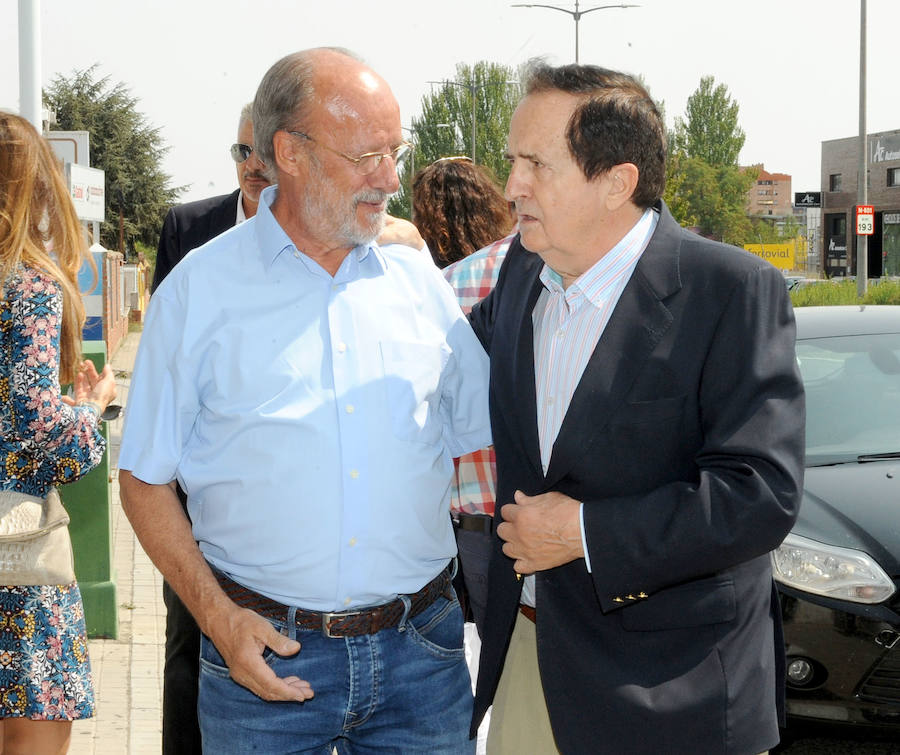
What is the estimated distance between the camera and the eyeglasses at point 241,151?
3.77 m

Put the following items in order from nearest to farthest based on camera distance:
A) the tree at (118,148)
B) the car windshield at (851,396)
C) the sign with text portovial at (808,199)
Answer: the car windshield at (851,396) < the sign with text portovial at (808,199) < the tree at (118,148)

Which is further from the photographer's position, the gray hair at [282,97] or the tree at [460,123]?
the tree at [460,123]

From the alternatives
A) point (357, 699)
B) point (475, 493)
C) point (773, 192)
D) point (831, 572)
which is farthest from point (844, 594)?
point (773, 192)

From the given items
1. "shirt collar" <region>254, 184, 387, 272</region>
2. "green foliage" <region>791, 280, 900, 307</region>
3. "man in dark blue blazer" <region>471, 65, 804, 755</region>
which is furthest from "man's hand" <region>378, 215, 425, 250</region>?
"green foliage" <region>791, 280, 900, 307</region>

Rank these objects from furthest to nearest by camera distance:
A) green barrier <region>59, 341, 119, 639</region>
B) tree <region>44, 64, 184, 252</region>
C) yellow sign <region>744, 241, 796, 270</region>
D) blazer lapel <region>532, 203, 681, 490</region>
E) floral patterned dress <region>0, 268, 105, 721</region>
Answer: tree <region>44, 64, 184, 252</region> → yellow sign <region>744, 241, 796, 270</region> → green barrier <region>59, 341, 119, 639</region> → floral patterned dress <region>0, 268, 105, 721</region> → blazer lapel <region>532, 203, 681, 490</region>

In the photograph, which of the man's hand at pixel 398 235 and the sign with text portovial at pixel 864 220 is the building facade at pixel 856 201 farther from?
the man's hand at pixel 398 235

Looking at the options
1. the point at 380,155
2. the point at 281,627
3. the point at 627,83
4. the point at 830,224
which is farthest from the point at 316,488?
the point at 830,224

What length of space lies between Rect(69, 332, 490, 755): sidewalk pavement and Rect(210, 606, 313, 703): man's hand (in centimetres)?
104

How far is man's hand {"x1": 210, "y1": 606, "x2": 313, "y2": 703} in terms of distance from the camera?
2211mm

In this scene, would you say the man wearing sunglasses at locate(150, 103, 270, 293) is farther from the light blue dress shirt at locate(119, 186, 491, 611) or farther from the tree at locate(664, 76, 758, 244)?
the tree at locate(664, 76, 758, 244)

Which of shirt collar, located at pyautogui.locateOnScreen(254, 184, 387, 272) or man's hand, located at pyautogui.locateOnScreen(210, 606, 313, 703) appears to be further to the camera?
shirt collar, located at pyautogui.locateOnScreen(254, 184, 387, 272)

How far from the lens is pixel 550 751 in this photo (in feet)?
8.56

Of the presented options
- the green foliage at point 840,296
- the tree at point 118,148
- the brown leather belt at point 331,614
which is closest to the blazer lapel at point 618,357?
the brown leather belt at point 331,614

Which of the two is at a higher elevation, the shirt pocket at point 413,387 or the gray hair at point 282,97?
the gray hair at point 282,97
